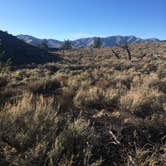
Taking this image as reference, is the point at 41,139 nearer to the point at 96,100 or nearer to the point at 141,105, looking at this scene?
the point at 141,105

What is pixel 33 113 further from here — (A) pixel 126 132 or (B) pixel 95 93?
(B) pixel 95 93

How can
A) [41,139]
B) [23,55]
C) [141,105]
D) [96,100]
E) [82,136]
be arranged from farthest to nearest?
[23,55] → [96,100] → [141,105] → [82,136] → [41,139]

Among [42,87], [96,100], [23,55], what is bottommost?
[23,55]

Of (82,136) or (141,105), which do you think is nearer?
(82,136)

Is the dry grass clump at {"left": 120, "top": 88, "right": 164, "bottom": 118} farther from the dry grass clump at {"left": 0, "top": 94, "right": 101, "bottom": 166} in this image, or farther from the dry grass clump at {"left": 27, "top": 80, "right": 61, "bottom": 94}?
the dry grass clump at {"left": 27, "top": 80, "right": 61, "bottom": 94}

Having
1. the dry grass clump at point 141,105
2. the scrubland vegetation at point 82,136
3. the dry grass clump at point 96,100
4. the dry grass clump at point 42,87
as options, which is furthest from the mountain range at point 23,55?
the scrubland vegetation at point 82,136

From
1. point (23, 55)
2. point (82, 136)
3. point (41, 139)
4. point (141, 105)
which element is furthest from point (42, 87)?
point (23, 55)

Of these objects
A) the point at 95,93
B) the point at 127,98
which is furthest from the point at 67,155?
the point at 95,93

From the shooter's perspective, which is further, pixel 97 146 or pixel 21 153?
pixel 97 146

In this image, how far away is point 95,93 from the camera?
9.88 m

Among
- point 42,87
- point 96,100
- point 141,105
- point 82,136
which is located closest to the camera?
point 82,136

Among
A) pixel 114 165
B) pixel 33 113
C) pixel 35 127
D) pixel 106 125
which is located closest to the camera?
pixel 114 165

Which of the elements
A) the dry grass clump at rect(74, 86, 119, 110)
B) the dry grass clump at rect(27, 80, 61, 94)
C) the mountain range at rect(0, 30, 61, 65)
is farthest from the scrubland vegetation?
the mountain range at rect(0, 30, 61, 65)

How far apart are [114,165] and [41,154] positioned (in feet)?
4.08
